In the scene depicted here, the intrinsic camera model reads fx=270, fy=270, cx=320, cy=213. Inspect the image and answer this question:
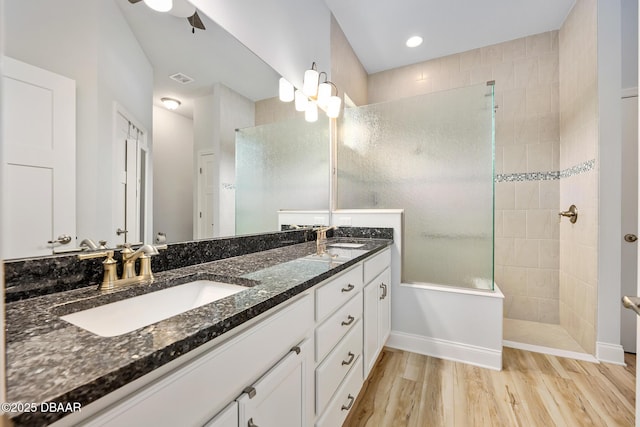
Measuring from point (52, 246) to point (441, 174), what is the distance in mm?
2128

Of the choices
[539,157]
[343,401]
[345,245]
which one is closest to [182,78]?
[345,245]

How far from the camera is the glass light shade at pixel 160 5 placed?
957 mm

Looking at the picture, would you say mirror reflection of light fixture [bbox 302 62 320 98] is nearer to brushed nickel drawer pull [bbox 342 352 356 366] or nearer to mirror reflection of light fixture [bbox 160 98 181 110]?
mirror reflection of light fixture [bbox 160 98 181 110]

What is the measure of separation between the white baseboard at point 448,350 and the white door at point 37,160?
6.89 ft

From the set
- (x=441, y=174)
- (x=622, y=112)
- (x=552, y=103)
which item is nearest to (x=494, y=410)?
(x=441, y=174)

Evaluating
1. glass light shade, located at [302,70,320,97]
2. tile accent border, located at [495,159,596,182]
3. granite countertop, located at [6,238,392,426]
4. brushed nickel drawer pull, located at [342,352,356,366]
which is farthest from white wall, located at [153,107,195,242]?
tile accent border, located at [495,159,596,182]

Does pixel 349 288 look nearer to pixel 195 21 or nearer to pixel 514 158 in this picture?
pixel 195 21

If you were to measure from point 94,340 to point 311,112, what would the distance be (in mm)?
1973

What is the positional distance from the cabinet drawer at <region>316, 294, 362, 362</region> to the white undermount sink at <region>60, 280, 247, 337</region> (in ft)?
1.21

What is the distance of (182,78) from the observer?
3.64ft

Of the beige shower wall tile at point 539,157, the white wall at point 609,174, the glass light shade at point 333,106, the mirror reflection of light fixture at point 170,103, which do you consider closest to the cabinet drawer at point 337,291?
the mirror reflection of light fixture at point 170,103

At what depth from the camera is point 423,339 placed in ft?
6.70

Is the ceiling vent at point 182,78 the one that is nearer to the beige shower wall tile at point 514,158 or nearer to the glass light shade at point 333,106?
the glass light shade at point 333,106

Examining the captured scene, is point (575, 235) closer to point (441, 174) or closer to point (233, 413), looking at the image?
point (441, 174)
